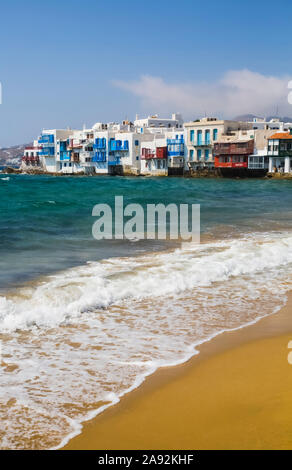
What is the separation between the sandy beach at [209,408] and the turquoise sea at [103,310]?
20cm

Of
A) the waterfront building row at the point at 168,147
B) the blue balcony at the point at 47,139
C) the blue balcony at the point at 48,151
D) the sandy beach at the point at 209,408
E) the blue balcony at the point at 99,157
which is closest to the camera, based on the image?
the sandy beach at the point at 209,408

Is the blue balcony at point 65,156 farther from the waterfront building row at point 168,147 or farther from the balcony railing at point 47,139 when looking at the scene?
the balcony railing at point 47,139

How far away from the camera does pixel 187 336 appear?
5.91m

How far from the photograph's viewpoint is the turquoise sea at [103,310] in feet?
13.9

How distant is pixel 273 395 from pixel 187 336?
1.84m

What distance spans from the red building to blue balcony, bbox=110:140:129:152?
60.3 feet

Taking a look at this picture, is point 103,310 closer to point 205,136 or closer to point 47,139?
point 205,136

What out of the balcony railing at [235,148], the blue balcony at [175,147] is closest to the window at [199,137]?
the blue balcony at [175,147]

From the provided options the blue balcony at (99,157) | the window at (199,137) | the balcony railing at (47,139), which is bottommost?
the blue balcony at (99,157)

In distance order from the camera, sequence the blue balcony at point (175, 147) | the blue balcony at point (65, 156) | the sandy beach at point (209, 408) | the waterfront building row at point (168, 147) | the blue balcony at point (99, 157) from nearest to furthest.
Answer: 1. the sandy beach at point (209, 408)
2. the waterfront building row at point (168, 147)
3. the blue balcony at point (175, 147)
4. the blue balcony at point (99, 157)
5. the blue balcony at point (65, 156)

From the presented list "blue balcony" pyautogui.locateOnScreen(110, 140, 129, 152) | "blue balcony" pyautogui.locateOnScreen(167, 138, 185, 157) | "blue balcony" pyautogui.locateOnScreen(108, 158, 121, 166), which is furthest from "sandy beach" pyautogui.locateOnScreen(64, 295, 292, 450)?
"blue balcony" pyautogui.locateOnScreen(108, 158, 121, 166)

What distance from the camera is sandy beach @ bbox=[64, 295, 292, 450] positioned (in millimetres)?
3502

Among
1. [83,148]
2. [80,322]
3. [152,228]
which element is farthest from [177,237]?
[83,148]

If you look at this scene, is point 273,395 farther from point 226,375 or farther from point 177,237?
point 177,237
